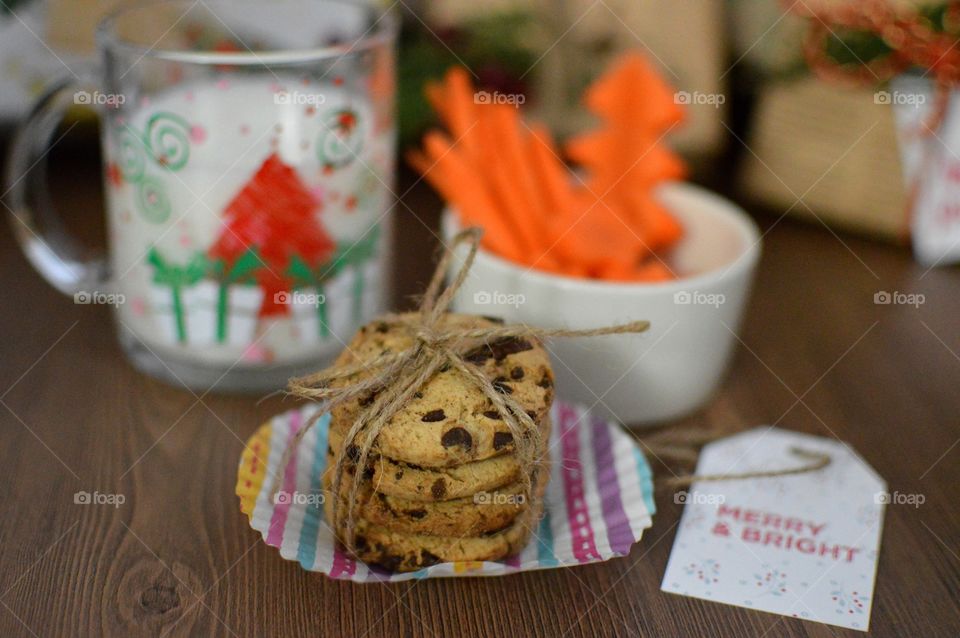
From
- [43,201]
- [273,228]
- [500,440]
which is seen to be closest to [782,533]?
[500,440]

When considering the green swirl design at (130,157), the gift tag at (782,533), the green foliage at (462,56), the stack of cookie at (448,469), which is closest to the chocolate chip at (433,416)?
the stack of cookie at (448,469)

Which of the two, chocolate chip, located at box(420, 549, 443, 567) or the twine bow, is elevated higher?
the twine bow

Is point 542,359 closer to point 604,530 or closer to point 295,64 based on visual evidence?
point 604,530

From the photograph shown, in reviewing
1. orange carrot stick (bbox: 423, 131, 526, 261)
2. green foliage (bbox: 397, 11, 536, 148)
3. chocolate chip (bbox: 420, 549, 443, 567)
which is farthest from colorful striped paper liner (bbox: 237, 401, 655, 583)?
green foliage (bbox: 397, 11, 536, 148)

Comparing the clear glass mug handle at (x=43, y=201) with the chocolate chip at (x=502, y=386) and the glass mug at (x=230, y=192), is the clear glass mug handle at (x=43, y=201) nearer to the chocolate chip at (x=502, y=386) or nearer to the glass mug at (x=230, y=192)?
the glass mug at (x=230, y=192)

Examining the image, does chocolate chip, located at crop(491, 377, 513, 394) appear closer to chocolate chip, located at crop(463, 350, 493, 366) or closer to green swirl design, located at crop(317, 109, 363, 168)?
chocolate chip, located at crop(463, 350, 493, 366)

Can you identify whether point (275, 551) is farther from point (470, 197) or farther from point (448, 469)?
point (470, 197)

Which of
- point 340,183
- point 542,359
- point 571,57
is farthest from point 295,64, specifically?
point 571,57
